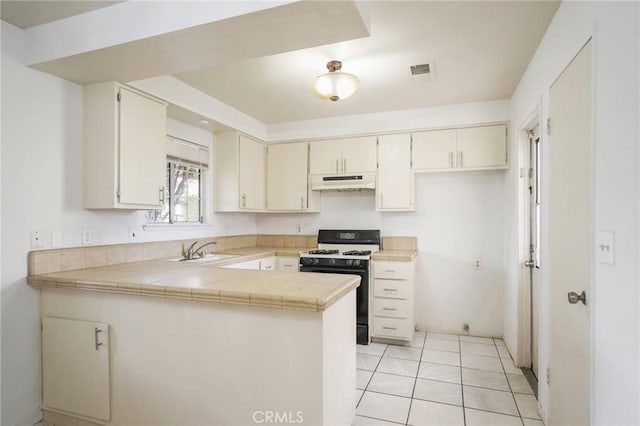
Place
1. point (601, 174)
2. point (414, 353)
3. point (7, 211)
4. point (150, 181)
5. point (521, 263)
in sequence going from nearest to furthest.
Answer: point (601, 174)
point (7, 211)
point (150, 181)
point (521, 263)
point (414, 353)

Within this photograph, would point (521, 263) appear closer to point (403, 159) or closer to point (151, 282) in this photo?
point (403, 159)

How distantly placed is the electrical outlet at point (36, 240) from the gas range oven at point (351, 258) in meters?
2.32

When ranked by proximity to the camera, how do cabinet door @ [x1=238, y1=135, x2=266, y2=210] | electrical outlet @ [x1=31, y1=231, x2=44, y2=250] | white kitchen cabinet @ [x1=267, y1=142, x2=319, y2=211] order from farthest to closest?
white kitchen cabinet @ [x1=267, y1=142, x2=319, y2=211] → cabinet door @ [x1=238, y1=135, x2=266, y2=210] → electrical outlet @ [x1=31, y1=231, x2=44, y2=250]

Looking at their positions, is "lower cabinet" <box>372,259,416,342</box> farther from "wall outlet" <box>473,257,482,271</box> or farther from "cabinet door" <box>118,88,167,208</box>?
"cabinet door" <box>118,88,167,208</box>

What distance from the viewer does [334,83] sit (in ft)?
7.98

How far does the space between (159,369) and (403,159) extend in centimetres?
300

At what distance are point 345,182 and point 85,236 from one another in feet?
8.29

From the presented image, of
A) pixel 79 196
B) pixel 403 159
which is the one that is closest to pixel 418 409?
pixel 403 159

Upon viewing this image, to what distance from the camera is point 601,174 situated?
1316 millimetres

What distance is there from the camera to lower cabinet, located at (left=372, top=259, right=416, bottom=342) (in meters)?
3.45

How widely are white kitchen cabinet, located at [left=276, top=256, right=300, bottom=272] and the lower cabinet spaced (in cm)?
92

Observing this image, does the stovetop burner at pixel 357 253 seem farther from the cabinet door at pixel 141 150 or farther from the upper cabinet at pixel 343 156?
the cabinet door at pixel 141 150

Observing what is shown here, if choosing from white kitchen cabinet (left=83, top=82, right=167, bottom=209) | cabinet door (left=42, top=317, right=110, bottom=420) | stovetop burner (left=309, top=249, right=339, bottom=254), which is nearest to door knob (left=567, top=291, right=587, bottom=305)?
cabinet door (left=42, top=317, right=110, bottom=420)

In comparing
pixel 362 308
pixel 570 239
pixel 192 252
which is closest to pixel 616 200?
pixel 570 239
